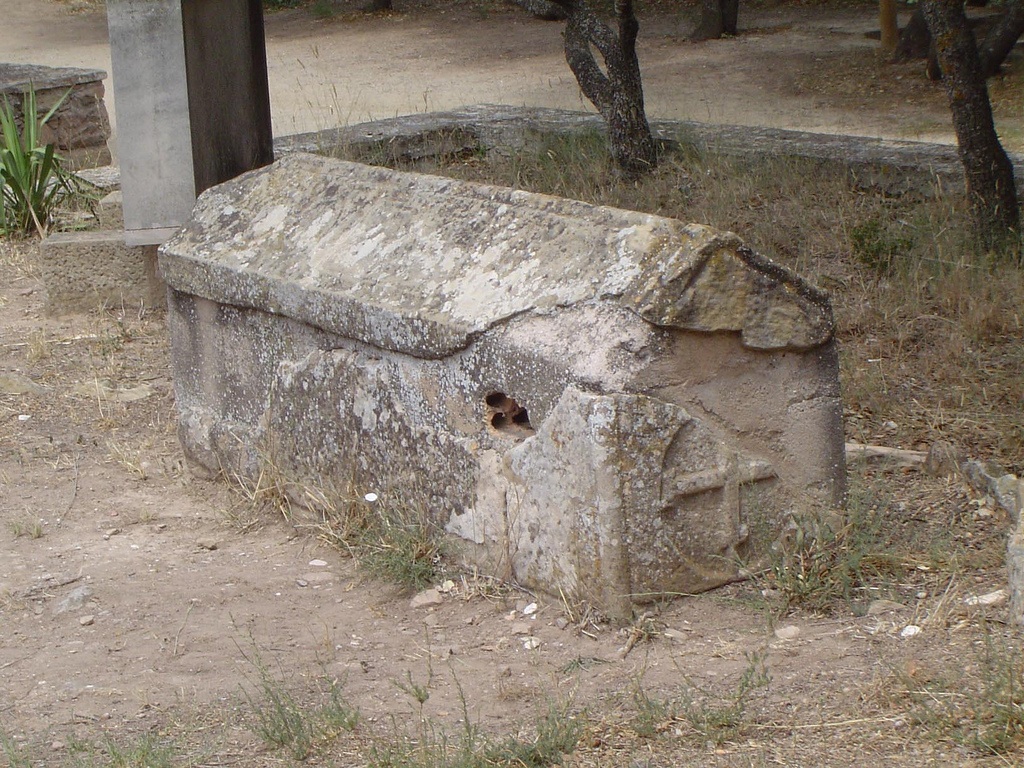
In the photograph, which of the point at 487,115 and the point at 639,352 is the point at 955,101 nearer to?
the point at 639,352

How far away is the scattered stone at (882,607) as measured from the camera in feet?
9.71

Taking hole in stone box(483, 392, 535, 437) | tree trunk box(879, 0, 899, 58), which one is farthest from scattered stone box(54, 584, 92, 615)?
tree trunk box(879, 0, 899, 58)

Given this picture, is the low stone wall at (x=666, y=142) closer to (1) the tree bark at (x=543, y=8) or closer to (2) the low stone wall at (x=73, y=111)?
(1) the tree bark at (x=543, y=8)

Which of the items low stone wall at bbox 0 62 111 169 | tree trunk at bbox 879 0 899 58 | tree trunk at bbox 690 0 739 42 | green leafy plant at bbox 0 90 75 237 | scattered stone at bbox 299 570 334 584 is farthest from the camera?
tree trunk at bbox 690 0 739 42

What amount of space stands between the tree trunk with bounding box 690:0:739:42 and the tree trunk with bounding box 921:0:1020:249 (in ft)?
29.8

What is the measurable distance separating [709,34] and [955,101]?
30.6 feet

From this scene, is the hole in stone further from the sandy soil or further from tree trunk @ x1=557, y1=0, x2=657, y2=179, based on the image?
the sandy soil

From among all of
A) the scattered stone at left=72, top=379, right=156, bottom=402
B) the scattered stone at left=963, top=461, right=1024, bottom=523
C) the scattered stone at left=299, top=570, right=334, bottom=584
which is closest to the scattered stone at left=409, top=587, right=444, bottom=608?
the scattered stone at left=299, top=570, right=334, bottom=584

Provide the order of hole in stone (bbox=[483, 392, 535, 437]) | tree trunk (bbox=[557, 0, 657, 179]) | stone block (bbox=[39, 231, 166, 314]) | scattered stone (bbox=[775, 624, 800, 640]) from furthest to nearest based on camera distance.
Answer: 1. tree trunk (bbox=[557, 0, 657, 179])
2. stone block (bbox=[39, 231, 166, 314])
3. hole in stone (bbox=[483, 392, 535, 437])
4. scattered stone (bbox=[775, 624, 800, 640])

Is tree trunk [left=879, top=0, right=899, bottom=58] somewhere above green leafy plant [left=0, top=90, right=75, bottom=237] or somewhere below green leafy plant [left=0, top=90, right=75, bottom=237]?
above

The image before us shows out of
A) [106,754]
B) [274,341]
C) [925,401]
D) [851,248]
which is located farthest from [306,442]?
[851,248]

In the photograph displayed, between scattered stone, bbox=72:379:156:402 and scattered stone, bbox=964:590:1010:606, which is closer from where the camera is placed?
scattered stone, bbox=964:590:1010:606

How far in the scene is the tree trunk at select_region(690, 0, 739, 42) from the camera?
14.2 meters

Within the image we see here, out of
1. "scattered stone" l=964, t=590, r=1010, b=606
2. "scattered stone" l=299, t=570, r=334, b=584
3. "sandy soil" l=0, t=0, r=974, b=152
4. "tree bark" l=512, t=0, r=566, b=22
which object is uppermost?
"tree bark" l=512, t=0, r=566, b=22
